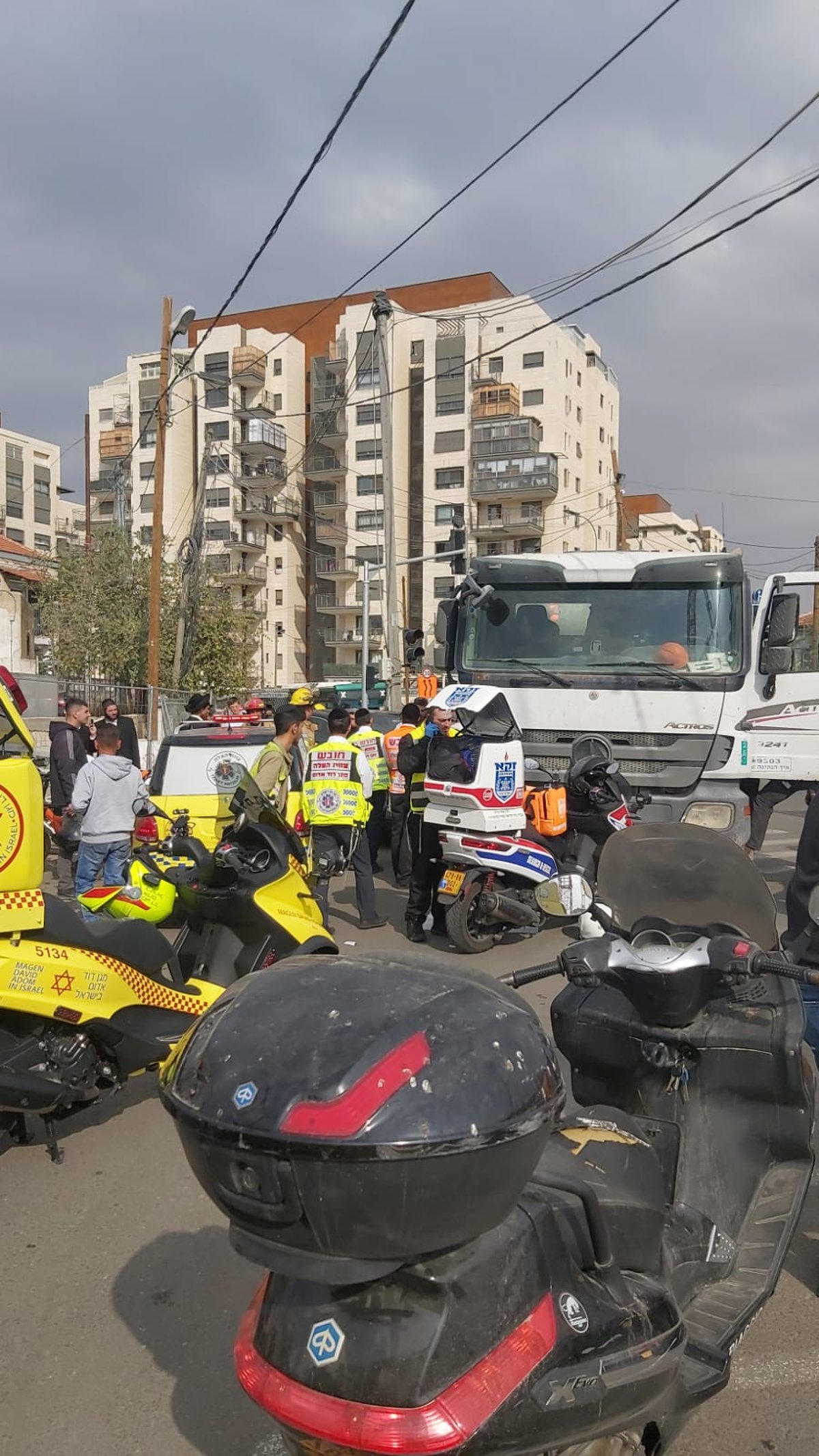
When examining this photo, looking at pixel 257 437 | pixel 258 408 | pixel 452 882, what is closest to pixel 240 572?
pixel 257 437

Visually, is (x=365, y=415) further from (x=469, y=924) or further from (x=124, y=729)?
(x=469, y=924)

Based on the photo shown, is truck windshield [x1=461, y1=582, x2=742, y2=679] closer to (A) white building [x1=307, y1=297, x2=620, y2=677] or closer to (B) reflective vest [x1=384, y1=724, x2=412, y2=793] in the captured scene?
(B) reflective vest [x1=384, y1=724, x2=412, y2=793]

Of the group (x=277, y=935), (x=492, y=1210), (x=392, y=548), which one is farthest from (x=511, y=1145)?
(x=392, y=548)

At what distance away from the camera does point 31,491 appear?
8012 cm

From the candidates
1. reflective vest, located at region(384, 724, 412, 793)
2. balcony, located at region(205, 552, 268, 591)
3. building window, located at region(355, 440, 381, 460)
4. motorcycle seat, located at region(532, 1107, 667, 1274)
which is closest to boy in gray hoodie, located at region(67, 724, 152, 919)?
reflective vest, located at region(384, 724, 412, 793)

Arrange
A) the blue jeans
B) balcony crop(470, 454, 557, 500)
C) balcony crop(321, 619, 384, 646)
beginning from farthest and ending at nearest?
1. balcony crop(321, 619, 384, 646)
2. balcony crop(470, 454, 557, 500)
3. the blue jeans

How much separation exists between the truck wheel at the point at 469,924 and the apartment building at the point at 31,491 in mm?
75985

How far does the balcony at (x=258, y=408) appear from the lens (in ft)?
205

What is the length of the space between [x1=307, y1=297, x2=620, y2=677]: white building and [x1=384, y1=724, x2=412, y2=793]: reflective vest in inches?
1804

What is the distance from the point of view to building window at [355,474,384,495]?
61000 millimetres

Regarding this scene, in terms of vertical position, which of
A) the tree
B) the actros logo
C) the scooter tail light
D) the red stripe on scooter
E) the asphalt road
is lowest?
the asphalt road

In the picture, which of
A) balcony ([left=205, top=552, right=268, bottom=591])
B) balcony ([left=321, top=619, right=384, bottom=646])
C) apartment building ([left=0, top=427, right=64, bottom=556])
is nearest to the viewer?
balcony ([left=205, top=552, right=268, bottom=591])

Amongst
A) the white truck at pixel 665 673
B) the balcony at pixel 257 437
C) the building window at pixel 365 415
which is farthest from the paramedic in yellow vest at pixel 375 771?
the balcony at pixel 257 437

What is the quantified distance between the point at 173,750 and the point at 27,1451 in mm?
7049
